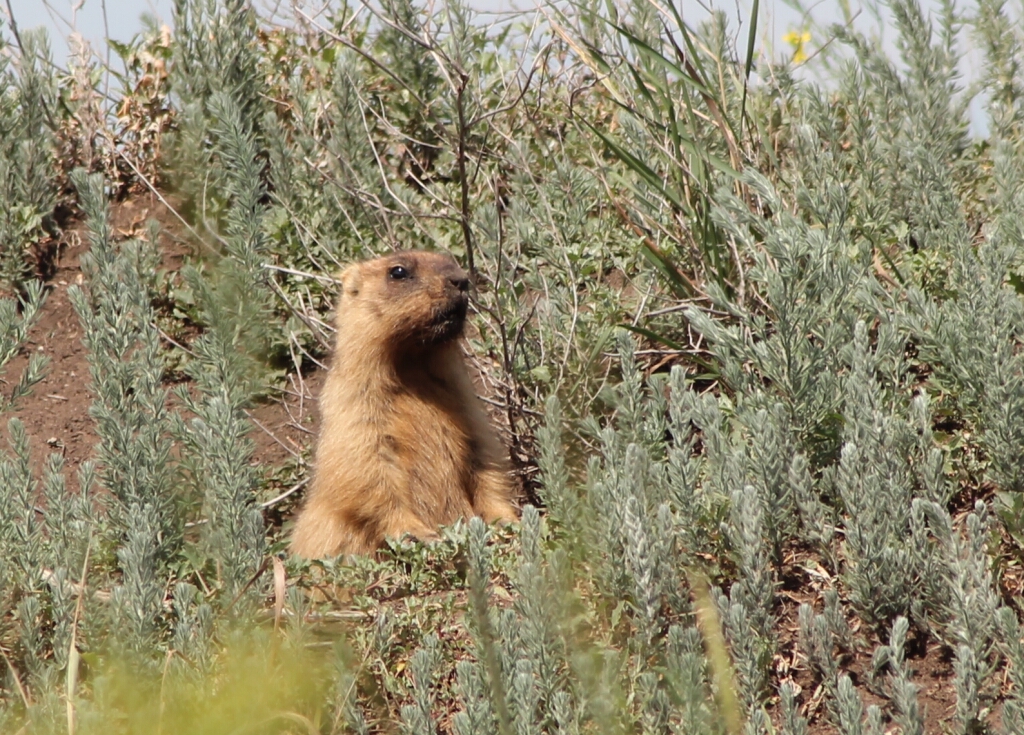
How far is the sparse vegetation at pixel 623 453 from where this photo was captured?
332cm

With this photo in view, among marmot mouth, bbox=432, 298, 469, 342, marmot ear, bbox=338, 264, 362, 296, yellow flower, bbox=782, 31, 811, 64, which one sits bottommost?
marmot mouth, bbox=432, 298, 469, 342

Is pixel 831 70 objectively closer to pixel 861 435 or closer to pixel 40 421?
pixel 861 435

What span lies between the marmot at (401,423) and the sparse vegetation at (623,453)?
0.31 meters

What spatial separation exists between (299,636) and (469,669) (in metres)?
0.54

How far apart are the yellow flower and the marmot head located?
3.04 m

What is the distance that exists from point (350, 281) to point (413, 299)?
0.59 meters

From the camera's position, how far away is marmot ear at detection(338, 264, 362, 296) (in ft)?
21.7

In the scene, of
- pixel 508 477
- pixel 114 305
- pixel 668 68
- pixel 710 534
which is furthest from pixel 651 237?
pixel 114 305

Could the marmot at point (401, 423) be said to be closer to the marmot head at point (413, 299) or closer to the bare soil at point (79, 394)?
the marmot head at point (413, 299)

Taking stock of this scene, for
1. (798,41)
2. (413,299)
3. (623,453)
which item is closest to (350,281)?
A: (413,299)

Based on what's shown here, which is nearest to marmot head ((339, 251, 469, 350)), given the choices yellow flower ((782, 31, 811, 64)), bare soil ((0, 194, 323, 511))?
bare soil ((0, 194, 323, 511))

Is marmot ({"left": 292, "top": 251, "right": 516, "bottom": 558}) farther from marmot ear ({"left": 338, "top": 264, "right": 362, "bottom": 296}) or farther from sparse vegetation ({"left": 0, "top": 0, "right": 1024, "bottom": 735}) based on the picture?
sparse vegetation ({"left": 0, "top": 0, "right": 1024, "bottom": 735})

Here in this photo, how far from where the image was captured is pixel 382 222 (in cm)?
730

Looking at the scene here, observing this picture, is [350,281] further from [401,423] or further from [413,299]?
[401,423]
